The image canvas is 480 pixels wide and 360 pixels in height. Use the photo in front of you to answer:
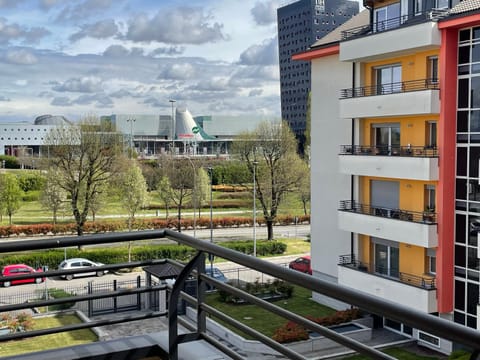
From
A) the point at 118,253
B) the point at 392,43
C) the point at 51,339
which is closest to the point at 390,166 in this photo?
the point at 392,43

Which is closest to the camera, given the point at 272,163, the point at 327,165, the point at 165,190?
the point at 327,165

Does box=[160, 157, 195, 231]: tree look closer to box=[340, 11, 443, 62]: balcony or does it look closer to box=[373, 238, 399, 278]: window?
box=[373, 238, 399, 278]: window

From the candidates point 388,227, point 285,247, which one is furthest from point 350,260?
point 285,247

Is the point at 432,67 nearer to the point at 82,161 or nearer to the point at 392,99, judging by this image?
the point at 392,99

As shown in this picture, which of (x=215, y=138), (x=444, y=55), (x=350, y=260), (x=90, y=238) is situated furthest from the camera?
(x=215, y=138)

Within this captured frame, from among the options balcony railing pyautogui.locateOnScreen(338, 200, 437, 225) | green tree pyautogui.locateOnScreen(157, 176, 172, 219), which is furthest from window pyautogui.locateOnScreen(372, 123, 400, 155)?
green tree pyautogui.locateOnScreen(157, 176, 172, 219)

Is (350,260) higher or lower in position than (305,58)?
lower

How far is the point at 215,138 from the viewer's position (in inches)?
3150

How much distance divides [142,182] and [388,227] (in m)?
16.7

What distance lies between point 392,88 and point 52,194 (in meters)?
17.6

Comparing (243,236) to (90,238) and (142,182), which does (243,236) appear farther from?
(90,238)

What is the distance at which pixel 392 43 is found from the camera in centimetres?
1542

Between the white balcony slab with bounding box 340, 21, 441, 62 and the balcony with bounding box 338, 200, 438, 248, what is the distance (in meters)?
4.13

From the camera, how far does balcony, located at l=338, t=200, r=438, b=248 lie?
48.9 feet
